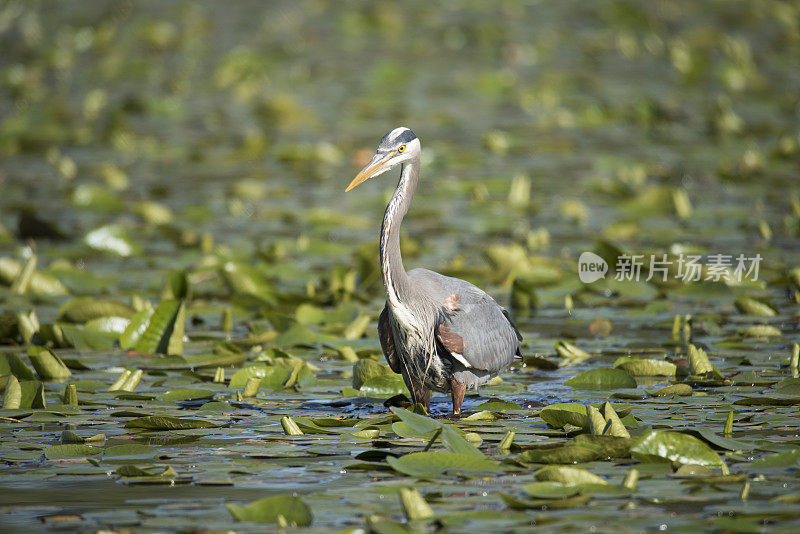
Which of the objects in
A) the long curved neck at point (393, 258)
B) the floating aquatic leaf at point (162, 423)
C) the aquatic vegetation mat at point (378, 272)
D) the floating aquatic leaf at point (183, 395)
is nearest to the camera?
the aquatic vegetation mat at point (378, 272)

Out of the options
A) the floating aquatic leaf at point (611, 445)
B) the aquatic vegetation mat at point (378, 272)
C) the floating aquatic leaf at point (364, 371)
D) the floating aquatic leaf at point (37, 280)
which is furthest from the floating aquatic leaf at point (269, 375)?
the floating aquatic leaf at point (37, 280)

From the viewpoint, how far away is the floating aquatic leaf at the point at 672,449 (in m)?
4.59

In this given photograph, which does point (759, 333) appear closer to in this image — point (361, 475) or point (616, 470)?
point (616, 470)

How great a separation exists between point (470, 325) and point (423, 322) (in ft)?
0.93

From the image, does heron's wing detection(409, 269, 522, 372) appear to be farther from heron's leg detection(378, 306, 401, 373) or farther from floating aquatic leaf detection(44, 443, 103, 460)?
floating aquatic leaf detection(44, 443, 103, 460)

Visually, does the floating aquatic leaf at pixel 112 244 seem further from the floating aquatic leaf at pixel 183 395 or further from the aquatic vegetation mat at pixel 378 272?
the floating aquatic leaf at pixel 183 395

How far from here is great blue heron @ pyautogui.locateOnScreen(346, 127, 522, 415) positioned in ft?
18.1

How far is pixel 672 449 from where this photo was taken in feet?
15.2

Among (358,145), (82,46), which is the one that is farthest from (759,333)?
(82,46)

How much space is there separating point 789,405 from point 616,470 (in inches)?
57.6

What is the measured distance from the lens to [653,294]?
26.6ft

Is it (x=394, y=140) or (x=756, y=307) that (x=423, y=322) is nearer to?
(x=394, y=140)

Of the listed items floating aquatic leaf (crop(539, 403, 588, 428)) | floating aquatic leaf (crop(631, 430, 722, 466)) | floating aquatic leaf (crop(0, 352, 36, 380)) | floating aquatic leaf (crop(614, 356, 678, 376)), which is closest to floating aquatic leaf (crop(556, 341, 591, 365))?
floating aquatic leaf (crop(614, 356, 678, 376))

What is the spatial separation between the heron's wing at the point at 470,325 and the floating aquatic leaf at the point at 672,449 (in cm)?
119
